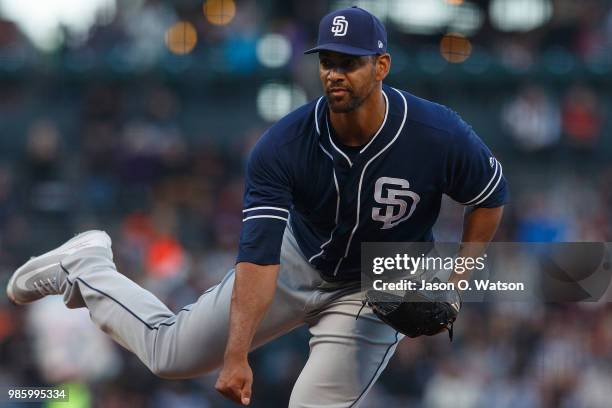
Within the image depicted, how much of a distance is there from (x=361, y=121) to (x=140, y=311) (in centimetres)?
132

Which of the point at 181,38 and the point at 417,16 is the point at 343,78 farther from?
the point at 417,16

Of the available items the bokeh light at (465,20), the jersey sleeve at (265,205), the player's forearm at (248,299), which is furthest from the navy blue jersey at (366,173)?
the bokeh light at (465,20)

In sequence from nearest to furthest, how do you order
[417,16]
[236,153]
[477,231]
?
[477,231] < [236,153] < [417,16]

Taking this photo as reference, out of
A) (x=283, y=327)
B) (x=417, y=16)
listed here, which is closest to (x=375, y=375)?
(x=283, y=327)

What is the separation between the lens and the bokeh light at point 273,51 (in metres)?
12.6

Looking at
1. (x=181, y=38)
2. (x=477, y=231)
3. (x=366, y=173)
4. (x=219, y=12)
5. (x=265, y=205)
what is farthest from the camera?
(x=219, y=12)

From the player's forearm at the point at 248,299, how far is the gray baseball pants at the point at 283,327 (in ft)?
1.27

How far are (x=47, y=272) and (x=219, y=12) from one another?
795cm

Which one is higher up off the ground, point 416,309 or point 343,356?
point 416,309

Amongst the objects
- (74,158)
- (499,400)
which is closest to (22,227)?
(74,158)

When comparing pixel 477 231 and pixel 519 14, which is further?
pixel 519 14

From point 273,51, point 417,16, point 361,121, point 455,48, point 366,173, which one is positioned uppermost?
point 361,121

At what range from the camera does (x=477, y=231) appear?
4969 mm

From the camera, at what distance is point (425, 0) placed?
1344cm
